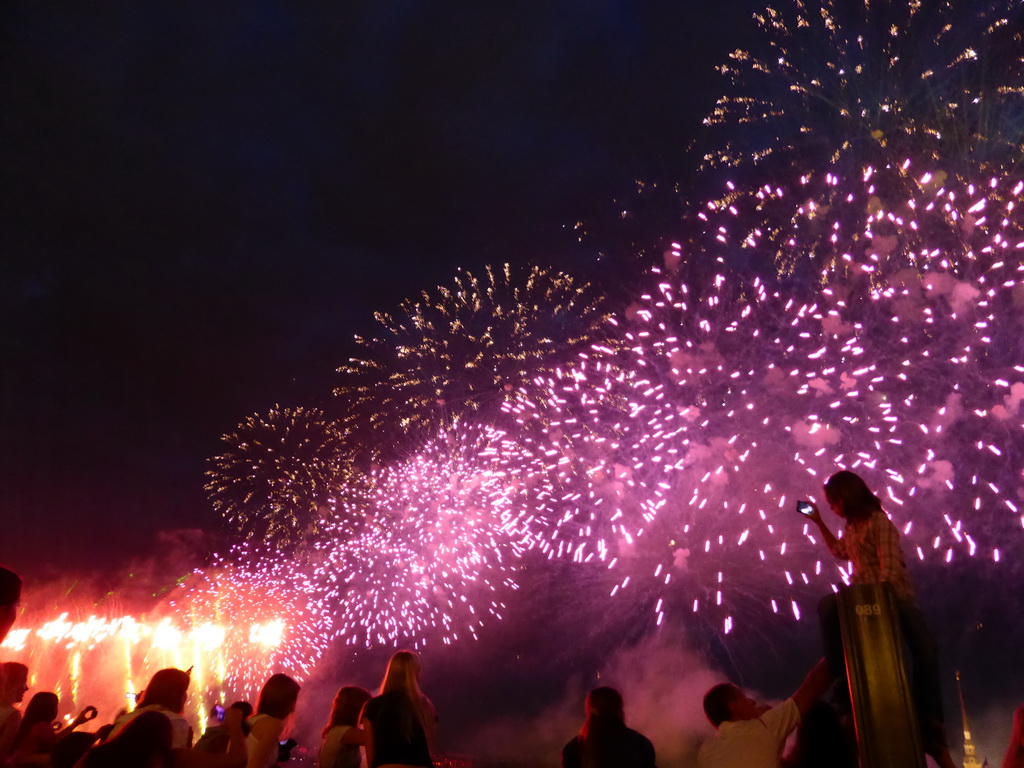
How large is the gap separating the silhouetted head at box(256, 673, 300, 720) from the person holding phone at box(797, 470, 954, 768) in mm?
3924

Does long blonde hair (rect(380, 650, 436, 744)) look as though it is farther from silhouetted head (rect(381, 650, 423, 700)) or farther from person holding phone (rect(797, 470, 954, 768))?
person holding phone (rect(797, 470, 954, 768))

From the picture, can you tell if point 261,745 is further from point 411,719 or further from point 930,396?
point 930,396

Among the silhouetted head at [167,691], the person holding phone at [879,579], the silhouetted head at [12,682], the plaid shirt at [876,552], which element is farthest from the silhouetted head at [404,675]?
the plaid shirt at [876,552]

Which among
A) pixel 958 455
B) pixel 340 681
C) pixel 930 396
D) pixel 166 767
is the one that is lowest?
pixel 340 681

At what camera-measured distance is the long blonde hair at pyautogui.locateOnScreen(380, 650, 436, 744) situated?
510 centimetres

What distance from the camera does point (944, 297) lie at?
13.1 metres

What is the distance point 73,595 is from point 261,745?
3478 centimetres

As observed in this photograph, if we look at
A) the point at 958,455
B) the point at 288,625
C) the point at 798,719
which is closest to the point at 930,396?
the point at 958,455

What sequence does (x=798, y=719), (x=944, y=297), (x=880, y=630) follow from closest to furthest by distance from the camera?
(x=880, y=630) → (x=798, y=719) → (x=944, y=297)

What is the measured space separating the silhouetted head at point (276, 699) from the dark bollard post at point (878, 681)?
4072mm

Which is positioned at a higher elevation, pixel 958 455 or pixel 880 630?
pixel 958 455

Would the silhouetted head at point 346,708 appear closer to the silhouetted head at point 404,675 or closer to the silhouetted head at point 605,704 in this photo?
the silhouetted head at point 404,675

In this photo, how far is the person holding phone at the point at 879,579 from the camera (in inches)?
152

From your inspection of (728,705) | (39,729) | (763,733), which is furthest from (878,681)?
(39,729)
